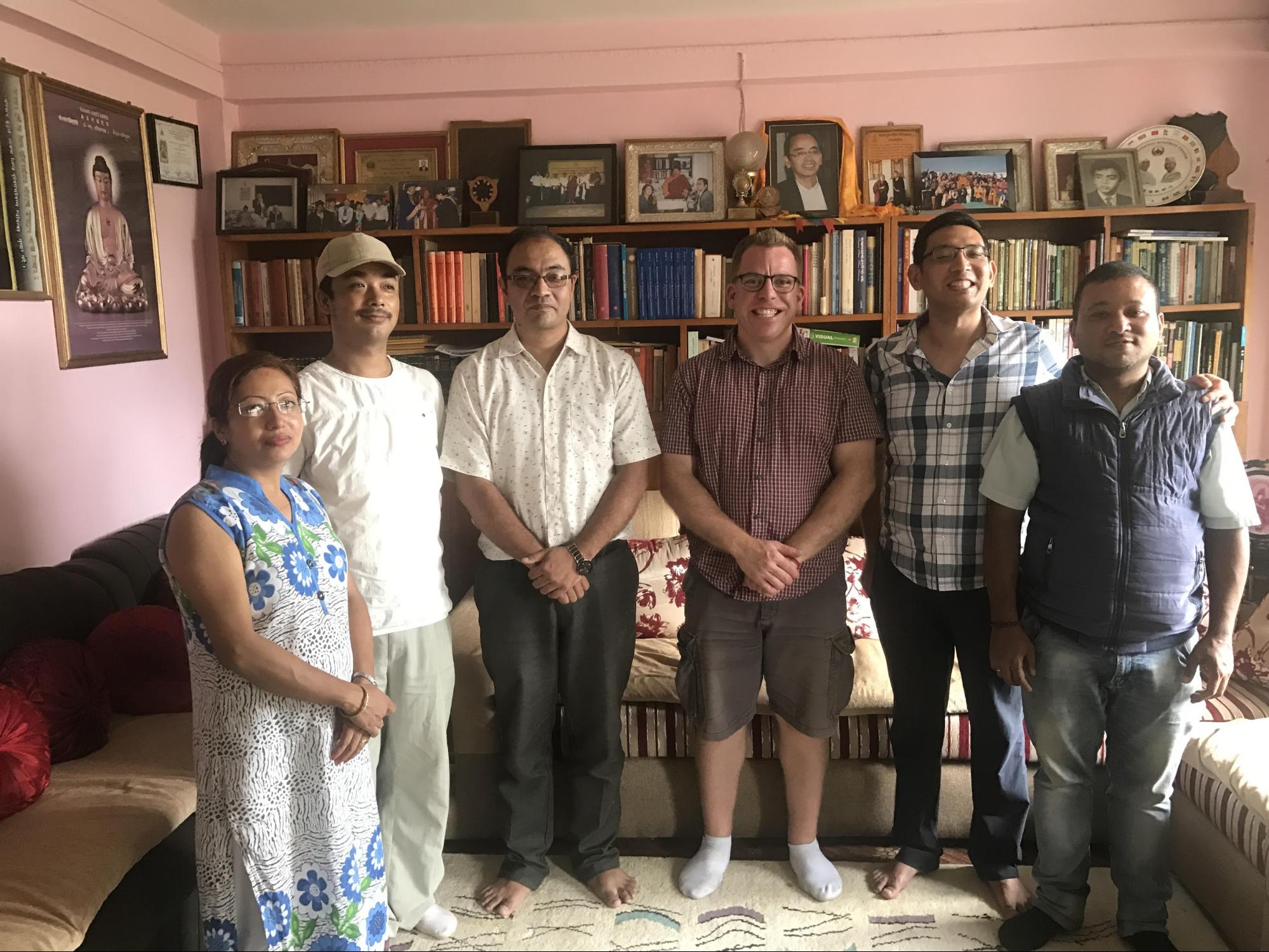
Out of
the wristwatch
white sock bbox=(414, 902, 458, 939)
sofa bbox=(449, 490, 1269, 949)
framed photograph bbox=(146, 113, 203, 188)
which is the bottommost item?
white sock bbox=(414, 902, 458, 939)

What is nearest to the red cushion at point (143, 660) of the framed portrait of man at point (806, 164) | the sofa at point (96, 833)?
the sofa at point (96, 833)

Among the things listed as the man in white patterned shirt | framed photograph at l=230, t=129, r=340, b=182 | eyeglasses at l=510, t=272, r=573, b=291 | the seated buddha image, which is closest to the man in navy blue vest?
the man in white patterned shirt

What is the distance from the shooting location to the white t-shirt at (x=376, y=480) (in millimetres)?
1884

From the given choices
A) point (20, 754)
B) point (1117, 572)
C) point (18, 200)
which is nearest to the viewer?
point (1117, 572)

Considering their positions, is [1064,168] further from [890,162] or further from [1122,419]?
[1122,419]

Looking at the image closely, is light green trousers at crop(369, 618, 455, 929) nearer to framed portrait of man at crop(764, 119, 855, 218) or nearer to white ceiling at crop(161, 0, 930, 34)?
framed portrait of man at crop(764, 119, 855, 218)

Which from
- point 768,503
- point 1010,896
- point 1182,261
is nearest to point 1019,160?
point 1182,261

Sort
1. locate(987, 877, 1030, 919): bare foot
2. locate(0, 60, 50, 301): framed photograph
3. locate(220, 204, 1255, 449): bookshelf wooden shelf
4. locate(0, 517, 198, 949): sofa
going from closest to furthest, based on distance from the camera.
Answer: locate(0, 517, 198, 949): sofa
locate(987, 877, 1030, 919): bare foot
locate(0, 60, 50, 301): framed photograph
locate(220, 204, 1255, 449): bookshelf wooden shelf

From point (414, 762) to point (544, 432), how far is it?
2.51ft

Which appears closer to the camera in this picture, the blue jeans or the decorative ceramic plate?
the blue jeans

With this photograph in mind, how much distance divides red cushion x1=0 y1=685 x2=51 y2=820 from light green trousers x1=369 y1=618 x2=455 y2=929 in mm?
675

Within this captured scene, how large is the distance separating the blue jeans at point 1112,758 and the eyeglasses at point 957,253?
0.75 meters

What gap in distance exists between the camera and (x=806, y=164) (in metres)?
3.55

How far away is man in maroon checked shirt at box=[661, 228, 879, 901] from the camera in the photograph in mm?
2021
